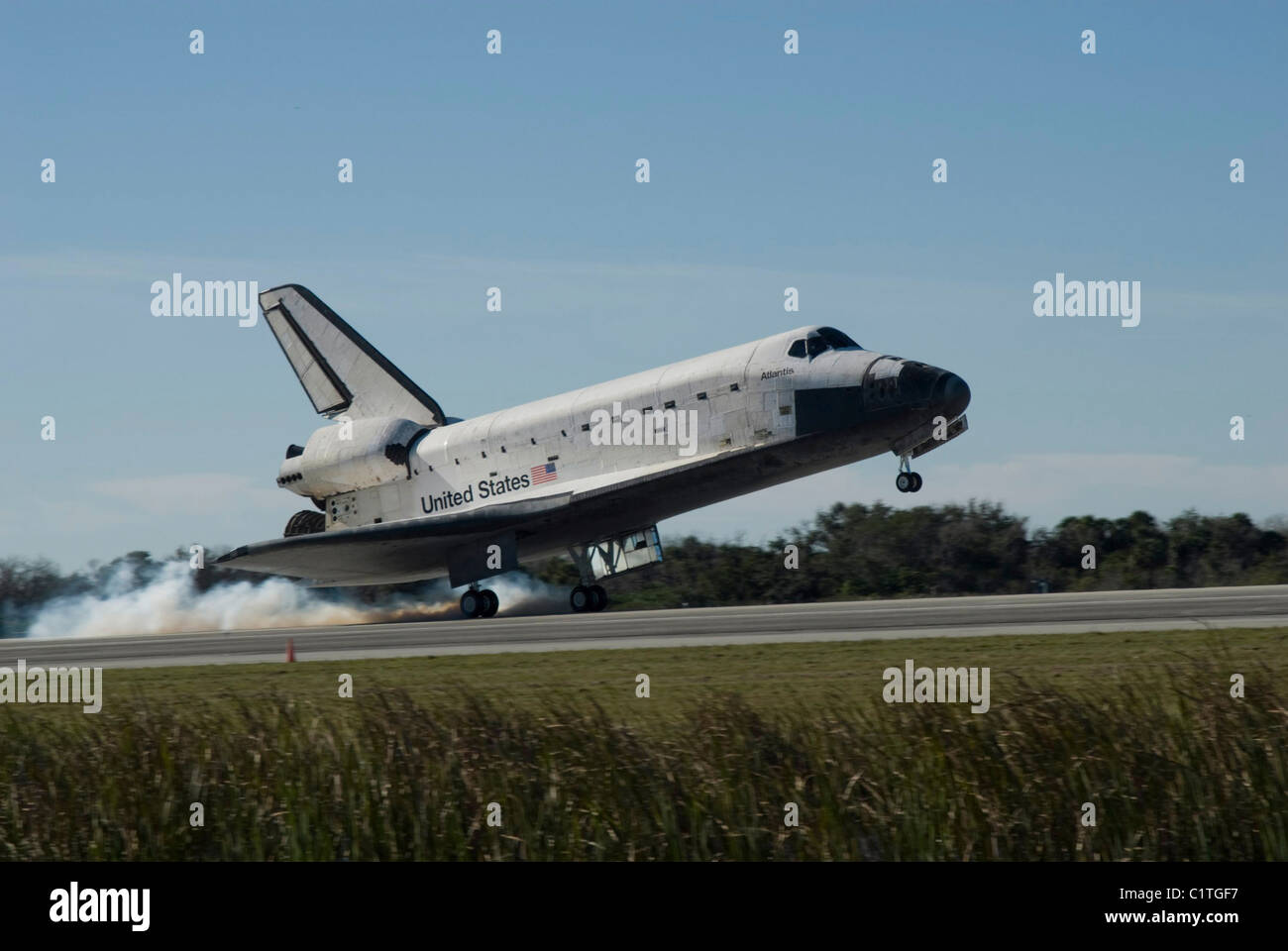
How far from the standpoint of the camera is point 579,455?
30.3 m

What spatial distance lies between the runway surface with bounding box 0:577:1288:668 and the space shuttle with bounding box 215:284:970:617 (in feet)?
8.63

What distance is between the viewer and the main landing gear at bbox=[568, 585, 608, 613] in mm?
30625

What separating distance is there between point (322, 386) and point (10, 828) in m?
28.3

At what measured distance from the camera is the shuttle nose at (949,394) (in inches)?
1039

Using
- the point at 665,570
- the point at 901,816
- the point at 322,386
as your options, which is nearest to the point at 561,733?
the point at 901,816

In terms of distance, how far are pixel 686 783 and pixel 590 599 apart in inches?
815

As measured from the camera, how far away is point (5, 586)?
138 ft
